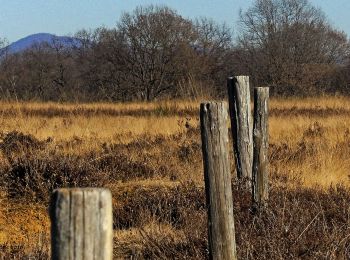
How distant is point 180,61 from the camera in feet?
131

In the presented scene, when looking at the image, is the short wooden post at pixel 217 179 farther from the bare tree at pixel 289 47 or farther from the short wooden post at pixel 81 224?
the bare tree at pixel 289 47

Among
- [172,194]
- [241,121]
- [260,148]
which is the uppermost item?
[241,121]

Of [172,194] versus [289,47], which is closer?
[172,194]

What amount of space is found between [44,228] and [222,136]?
2.97 m

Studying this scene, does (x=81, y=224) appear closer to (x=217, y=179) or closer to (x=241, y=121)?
(x=217, y=179)

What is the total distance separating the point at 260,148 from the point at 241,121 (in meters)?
0.33

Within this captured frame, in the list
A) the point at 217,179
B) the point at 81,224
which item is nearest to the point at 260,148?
the point at 217,179

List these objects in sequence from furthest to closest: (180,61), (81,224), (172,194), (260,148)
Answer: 1. (180,61)
2. (172,194)
3. (260,148)
4. (81,224)

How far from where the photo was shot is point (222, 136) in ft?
12.7

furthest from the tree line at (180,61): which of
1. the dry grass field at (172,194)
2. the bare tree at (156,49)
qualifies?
the dry grass field at (172,194)

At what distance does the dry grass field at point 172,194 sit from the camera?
A: 4586mm

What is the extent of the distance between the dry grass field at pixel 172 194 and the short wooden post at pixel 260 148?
159 mm

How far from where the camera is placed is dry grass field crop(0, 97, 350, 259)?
4586 mm

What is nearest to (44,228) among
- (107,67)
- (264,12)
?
(107,67)
